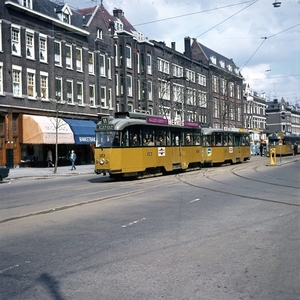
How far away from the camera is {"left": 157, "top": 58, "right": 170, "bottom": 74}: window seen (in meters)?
58.2

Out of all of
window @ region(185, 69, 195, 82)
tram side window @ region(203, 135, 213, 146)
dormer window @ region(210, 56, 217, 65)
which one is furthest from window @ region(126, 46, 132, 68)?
dormer window @ region(210, 56, 217, 65)

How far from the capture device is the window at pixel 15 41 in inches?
1394

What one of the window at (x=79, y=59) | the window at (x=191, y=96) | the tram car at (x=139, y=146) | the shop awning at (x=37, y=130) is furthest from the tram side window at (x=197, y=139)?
the window at (x=191, y=96)

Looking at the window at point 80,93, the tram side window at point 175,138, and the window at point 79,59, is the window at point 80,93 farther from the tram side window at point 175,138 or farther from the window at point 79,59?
the tram side window at point 175,138

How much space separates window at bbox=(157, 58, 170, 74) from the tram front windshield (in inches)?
1456

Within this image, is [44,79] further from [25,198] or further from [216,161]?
[25,198]

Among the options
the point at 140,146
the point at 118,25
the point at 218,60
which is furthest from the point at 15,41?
the point at 218,60

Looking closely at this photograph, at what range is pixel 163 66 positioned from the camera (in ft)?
195

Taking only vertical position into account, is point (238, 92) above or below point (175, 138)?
above

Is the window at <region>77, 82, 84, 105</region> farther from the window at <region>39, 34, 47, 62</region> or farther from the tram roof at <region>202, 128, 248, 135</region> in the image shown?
the tram roof at <region>202, 128, 248, 135</region>

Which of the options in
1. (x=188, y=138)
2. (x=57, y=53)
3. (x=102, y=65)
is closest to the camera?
(x=188, y=138)

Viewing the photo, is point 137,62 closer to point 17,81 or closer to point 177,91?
point 177,91

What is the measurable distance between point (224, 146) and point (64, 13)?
62.3ft

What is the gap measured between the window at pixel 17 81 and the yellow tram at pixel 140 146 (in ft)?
47.3
